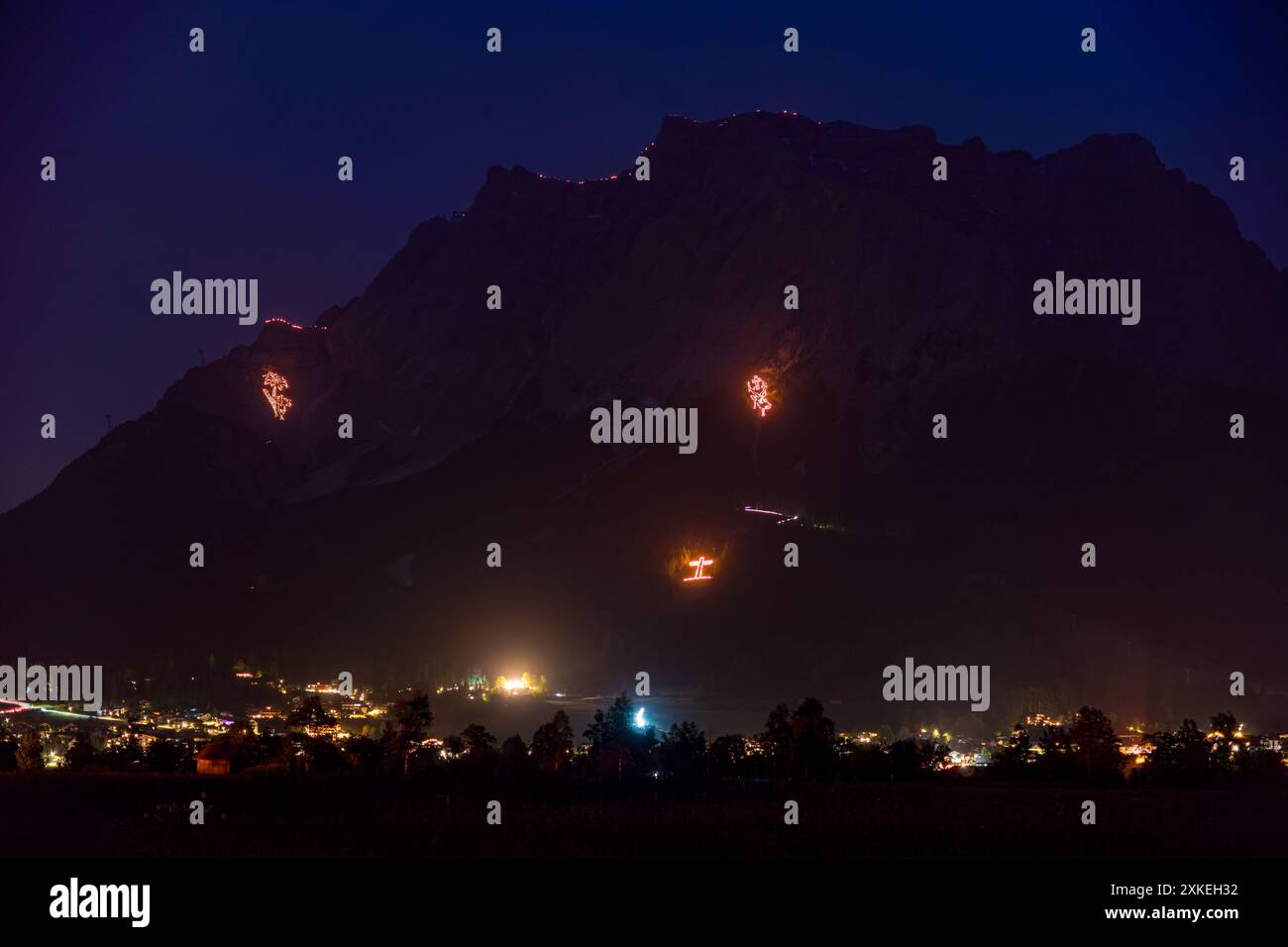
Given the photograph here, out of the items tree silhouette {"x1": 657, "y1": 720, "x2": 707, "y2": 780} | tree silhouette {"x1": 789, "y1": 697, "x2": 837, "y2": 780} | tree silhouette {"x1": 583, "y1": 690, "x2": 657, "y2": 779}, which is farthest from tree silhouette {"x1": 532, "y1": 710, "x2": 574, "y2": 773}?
tree silhouette {"x1": 789, "y1": 697, "x2": 837, "y2": 780}

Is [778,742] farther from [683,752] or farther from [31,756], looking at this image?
[31,756]

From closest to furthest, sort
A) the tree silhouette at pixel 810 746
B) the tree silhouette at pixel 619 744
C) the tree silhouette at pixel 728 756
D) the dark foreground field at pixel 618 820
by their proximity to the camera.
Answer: the dark foreground field at pixel 618 820
the tree silhouette at pixel 810 746
the tree silhouette at pixel 619 744
the tree silhouette at pixel 728 756

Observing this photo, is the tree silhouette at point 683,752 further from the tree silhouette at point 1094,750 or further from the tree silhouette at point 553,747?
the tree silhouette at point 1094,750

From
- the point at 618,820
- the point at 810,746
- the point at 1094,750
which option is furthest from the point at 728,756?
the point at 618,820

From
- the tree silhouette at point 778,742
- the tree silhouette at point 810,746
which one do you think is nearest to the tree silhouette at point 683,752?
the tree silhouette at point 778,742

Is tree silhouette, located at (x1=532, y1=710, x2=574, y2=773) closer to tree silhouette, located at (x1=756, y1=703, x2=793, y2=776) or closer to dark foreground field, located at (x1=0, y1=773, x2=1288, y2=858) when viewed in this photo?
tree silhouette, located at (x1=756, y1=703, x2=793, y2=776)
